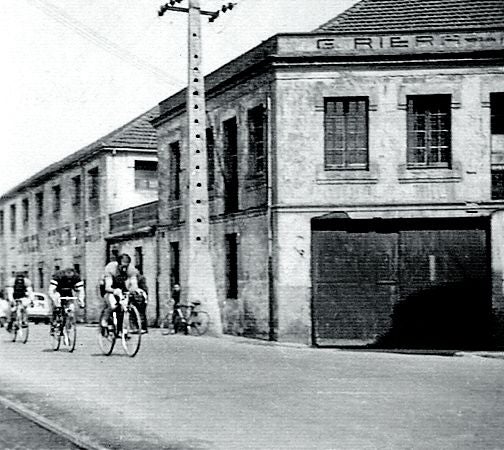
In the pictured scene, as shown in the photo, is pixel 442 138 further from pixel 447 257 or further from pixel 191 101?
pixel 191 101

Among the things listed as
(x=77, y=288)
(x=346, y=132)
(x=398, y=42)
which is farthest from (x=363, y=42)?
(x=77, y=288)

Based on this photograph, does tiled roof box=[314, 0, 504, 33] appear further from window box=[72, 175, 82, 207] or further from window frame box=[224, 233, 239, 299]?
window box=[72, 175, 82, 207]


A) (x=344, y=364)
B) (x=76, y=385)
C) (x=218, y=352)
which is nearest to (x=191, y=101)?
(x=218, y=352)

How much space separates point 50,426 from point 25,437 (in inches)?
19.0

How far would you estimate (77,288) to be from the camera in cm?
1766

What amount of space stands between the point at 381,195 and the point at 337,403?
13.1 metres

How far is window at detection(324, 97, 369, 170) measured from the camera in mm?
22906

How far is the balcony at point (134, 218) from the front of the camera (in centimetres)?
3278

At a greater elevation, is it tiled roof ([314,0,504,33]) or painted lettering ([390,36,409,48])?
tiled roof ([314,0,504,33])

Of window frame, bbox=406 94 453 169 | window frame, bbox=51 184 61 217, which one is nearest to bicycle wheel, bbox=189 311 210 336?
window frame, bbox=406 94 453 169

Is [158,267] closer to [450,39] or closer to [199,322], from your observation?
[199,322]

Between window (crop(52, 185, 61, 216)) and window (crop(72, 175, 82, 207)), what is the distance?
2.19 metres

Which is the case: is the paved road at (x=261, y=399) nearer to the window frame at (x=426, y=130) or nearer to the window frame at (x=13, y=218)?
the window frame at (x=426, y=130)

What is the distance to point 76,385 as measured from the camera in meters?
12.4
